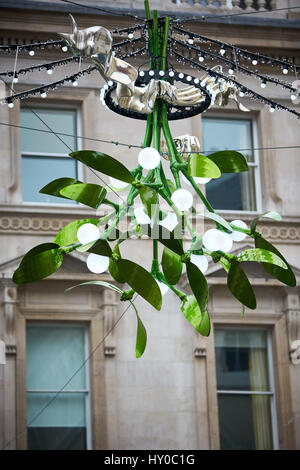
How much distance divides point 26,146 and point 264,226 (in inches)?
119

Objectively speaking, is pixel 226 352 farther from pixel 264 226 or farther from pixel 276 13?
pixel 276 13

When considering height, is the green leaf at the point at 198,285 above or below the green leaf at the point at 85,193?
below

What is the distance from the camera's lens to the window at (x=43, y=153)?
15.2 meters

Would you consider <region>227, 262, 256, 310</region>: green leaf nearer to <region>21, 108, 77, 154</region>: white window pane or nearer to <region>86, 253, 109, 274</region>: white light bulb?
<region>86, 253, 109, 274</region>: white light bulb

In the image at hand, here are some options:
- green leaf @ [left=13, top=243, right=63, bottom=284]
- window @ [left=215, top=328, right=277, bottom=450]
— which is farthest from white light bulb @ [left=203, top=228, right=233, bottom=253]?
window @ [left=215, top=328, right=277, bottom=450]

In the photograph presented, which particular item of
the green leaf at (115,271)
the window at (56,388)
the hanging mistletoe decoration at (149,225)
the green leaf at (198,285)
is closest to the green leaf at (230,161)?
the hanging mistletoe decoration at (149,225)

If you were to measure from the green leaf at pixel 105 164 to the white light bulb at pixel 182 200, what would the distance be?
11.1 inches

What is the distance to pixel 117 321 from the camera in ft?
47.7

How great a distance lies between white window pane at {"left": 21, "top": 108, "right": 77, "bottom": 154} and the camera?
50.2ft

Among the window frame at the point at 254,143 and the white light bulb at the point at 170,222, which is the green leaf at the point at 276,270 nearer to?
the white light bulb at the point at 170,222

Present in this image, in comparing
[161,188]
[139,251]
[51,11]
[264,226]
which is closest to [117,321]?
[139,251]

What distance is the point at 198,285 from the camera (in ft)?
23.7

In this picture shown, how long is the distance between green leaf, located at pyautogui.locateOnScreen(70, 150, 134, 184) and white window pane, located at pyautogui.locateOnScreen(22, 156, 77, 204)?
7824 millimetres

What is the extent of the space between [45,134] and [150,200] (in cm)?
837
